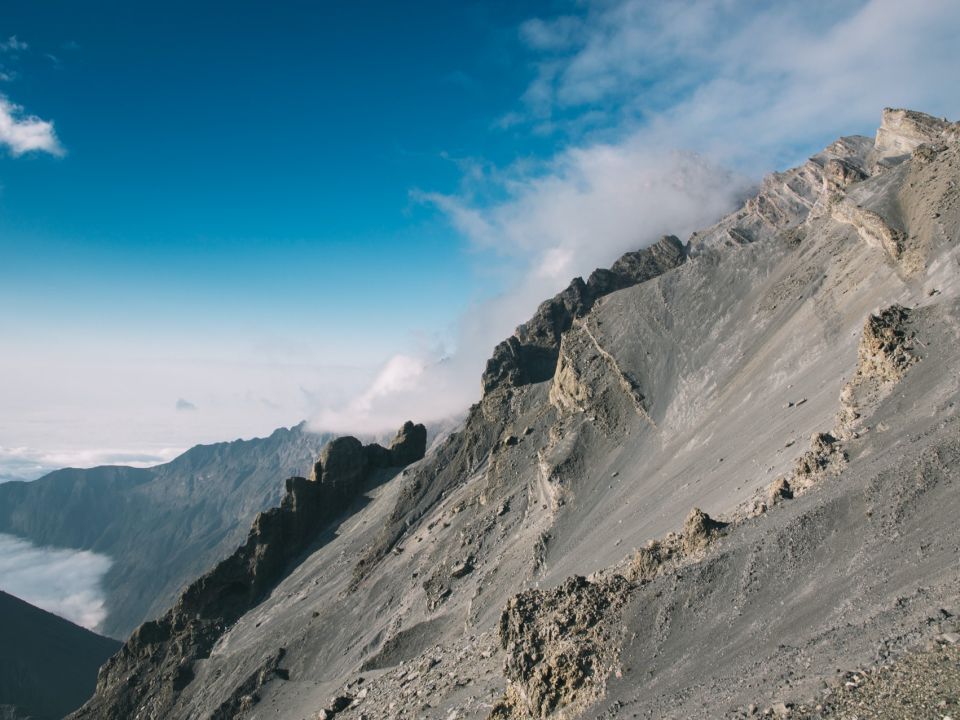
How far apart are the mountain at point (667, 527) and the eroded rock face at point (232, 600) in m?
0.40

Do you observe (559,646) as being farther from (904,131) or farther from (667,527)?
(904,131)

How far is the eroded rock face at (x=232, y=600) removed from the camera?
274 ft

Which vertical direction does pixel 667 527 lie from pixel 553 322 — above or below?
below

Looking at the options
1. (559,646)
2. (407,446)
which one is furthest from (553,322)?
(559,646)

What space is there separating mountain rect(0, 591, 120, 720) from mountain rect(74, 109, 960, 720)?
59.8 meters

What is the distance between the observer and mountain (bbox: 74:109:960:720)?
23.1 metres

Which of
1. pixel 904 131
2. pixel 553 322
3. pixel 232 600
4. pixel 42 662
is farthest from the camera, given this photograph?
pixel 42 662

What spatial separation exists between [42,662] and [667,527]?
166 m

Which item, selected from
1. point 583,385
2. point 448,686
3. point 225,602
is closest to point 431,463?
point 583,385

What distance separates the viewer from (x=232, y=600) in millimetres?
97688

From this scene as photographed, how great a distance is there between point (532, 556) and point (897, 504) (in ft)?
123

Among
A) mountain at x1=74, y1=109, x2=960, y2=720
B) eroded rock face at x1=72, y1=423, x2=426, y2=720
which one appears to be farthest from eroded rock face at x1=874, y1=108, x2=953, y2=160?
eroded rock face at x1=72, y1=423, x2=426, y2=720

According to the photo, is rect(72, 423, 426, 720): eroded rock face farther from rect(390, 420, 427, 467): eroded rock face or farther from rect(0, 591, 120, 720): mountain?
rect(0, 591, 120, 720): mountain

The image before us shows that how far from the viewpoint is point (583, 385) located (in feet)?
261
